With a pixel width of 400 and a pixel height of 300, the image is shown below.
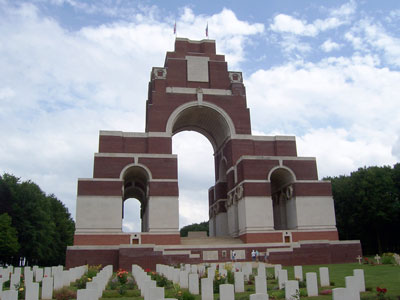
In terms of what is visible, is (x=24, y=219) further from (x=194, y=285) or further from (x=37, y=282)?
(x=194, y=285)

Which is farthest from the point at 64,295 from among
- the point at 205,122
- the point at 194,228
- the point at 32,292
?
the point at 194,228

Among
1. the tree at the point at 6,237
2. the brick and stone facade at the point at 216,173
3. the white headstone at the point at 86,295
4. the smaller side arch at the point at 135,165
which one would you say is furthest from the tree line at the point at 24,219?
the white headstone at the point at 86,295

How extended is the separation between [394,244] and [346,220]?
8.10m

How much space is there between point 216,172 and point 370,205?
615 inches

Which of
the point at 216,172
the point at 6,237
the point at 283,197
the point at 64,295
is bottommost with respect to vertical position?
the point at 64,295

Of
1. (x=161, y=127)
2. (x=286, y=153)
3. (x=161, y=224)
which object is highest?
(x=161, y=127)

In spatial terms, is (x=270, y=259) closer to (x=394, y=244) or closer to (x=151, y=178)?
(x=151, y=178)

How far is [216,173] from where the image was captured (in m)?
41.6

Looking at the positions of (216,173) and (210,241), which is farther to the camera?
(216,173)

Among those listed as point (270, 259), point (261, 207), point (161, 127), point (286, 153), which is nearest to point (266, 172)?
point (261, 207)

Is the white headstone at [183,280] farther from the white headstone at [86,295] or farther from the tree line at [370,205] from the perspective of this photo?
the tree line at [370,205]

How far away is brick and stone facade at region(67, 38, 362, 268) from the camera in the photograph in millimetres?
31062

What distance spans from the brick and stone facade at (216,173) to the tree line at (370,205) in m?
9.90

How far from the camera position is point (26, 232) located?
143 feet
